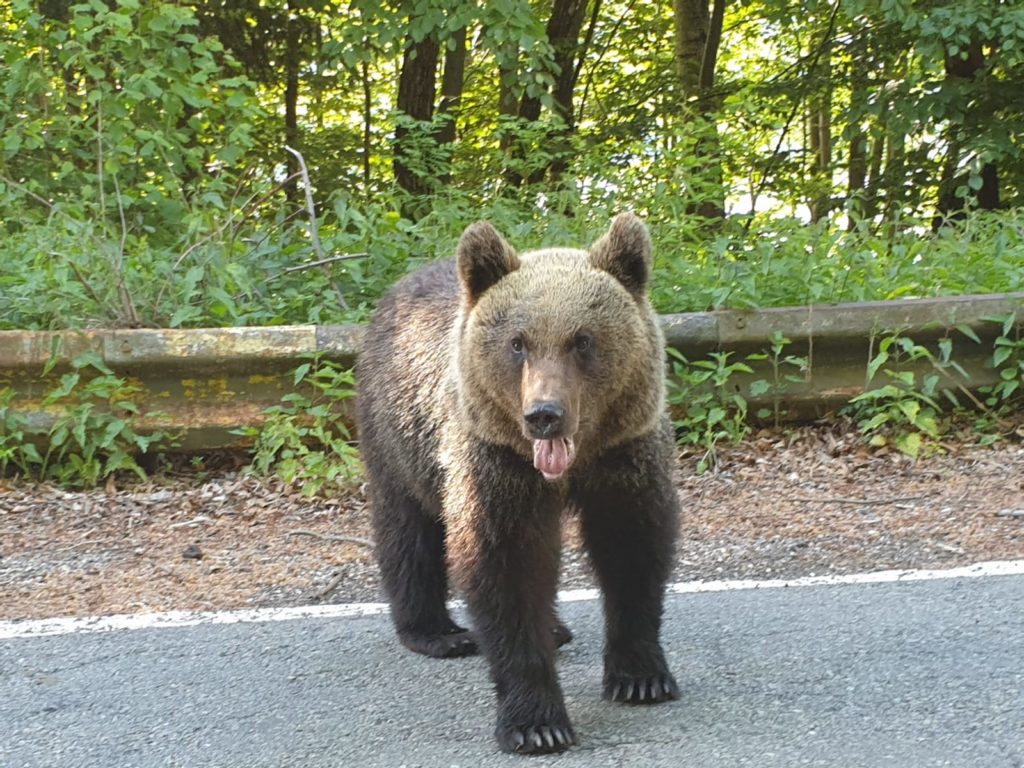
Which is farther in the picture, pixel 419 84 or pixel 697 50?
pixel 697 50

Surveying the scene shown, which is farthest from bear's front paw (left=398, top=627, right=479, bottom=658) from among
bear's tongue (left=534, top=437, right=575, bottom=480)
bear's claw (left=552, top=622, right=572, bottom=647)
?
bear's tongue (left=534, top=437, right=575, bottom=480)

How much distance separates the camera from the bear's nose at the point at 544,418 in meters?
3.14

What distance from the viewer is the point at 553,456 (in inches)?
127

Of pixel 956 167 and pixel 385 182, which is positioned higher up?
pixel 956 167

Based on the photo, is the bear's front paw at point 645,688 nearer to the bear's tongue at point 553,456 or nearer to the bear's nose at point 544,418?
the bear's tongue at point 553,456

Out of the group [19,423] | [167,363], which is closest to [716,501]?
[167,363]

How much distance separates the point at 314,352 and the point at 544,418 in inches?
136

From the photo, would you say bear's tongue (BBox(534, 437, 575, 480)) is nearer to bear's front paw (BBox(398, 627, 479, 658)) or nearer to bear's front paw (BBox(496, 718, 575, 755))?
bear's front paw (BBox(496, 718, 575, 755))

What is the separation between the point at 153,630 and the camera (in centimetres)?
421

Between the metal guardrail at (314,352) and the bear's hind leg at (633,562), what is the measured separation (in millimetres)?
3008

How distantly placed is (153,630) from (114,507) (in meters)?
2.02

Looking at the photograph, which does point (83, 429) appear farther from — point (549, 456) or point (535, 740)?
point (535, 740)

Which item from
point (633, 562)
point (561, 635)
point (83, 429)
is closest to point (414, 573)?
point (561, 635)

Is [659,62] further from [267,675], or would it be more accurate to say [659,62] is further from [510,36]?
[267,675]
